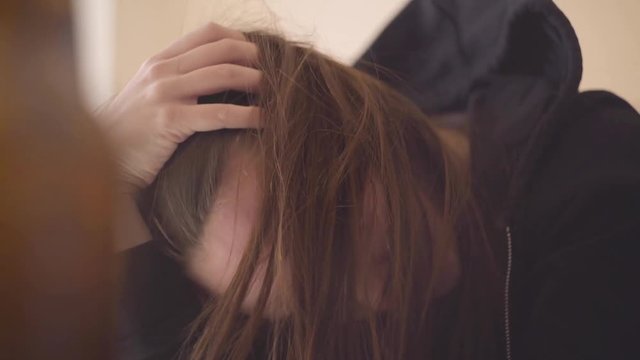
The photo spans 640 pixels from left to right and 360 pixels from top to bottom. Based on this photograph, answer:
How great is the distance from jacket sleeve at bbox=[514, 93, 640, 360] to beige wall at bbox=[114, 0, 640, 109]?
31 cm

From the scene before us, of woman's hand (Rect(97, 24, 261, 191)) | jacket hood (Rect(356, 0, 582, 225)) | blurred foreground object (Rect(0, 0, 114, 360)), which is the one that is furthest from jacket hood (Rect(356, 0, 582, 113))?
blurred foreground object (Rect(0, 0, 114, 360))

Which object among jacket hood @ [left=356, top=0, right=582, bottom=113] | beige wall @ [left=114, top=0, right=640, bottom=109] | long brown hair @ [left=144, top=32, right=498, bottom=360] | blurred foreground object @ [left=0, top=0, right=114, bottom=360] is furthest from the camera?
beige wall @ [left=114, top=0, right=640, bottom=109]

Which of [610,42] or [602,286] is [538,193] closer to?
[602,286]

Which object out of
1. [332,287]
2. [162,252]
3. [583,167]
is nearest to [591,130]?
[583,167]

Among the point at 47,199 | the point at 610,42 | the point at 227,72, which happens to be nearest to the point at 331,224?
the point at 227,72

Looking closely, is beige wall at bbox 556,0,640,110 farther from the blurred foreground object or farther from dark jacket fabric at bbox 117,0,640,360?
the blurred foreground object

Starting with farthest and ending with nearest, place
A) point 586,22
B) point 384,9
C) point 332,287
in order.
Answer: point 384,9, point 586,22, point 332,287

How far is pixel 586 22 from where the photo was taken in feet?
2.25

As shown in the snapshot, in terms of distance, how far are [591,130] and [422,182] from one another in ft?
0.51

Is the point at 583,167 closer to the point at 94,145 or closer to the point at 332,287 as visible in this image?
the point at 332,287

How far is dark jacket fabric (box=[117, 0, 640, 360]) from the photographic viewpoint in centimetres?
40

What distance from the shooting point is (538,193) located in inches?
17.2

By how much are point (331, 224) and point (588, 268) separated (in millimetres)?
203

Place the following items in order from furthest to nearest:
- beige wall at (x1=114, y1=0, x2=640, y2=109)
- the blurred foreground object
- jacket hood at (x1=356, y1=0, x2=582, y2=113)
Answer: beige wall at (x1=114, y1=0, x2=640, y2=109)
jacket hood at (x1=356, y1=0, x2=582, y2=113)
the blurred foreground object
